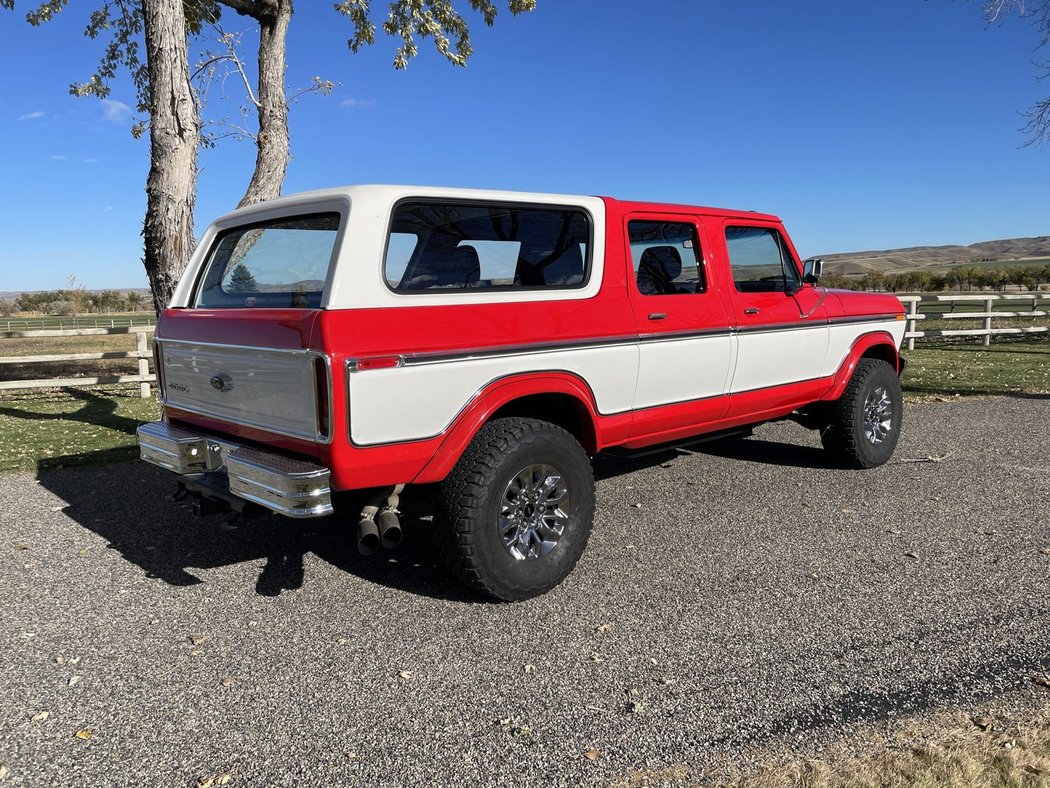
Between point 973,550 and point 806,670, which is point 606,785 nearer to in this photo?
point 806,670

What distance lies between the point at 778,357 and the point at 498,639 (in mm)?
2890

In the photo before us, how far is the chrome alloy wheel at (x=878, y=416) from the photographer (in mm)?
5984

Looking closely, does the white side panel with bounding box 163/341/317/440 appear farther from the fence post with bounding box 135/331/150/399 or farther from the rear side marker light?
the fence post with bounding box 135/331/150/399

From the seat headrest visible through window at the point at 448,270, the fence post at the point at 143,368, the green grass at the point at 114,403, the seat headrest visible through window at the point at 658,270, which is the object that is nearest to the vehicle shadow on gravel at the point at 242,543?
the seat headrest visible through window at the point at 448,270

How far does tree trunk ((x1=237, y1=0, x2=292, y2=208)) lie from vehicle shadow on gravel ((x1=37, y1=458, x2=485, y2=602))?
4265 mm

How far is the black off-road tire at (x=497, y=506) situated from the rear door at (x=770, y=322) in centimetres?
171

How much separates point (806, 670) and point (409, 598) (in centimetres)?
185

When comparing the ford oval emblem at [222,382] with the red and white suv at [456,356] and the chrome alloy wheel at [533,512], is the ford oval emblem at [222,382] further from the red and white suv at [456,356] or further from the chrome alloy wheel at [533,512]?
the chrome alloy wheel at [533,512]

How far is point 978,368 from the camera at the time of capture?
1284 centimetres

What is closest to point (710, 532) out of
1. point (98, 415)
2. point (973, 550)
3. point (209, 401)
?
point (973, 550)

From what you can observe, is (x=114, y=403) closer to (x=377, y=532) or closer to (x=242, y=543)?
(x=242, y=543)

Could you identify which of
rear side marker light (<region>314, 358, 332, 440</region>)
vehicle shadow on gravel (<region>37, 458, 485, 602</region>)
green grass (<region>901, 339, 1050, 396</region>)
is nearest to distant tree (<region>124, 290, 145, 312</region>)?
green grass (<region>901, 339, 1050, 396</region>)

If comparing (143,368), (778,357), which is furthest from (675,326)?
(143,368)

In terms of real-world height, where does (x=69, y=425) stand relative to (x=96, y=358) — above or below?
below
